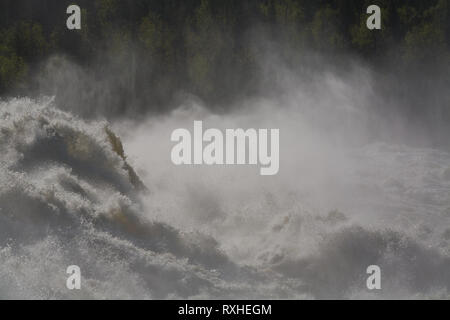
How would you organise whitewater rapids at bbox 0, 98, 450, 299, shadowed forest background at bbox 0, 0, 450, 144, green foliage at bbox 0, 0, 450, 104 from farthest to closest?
green foliage at bbox 0, 0, 450, 104
shadowed forest background at bbox 0, 0, 450, 144
whitewater rapids at bbox 0, 98, 450, 299

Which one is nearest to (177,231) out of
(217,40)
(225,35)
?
(217,40)

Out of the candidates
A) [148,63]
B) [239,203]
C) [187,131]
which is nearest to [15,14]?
[148,63]

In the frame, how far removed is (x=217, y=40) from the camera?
22328mm

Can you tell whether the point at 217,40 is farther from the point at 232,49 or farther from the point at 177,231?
the point at 177,231

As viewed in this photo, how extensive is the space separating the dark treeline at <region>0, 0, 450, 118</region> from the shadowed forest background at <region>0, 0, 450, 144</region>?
31mm

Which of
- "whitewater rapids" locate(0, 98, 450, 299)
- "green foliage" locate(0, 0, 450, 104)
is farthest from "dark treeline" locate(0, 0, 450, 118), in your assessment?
"whitewater rapids" locate(0, 98, 450, 299)

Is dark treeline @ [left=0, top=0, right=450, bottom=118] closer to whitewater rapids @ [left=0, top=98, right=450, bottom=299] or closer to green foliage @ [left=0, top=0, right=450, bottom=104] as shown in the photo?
green foliage @ [left=0, top=0, right=450, bottom=104]

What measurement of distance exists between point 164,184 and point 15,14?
8.95m

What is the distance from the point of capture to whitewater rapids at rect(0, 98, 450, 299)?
8633 mm

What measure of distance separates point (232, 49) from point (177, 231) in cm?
1331

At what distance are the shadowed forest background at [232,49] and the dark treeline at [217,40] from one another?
0.03 metres

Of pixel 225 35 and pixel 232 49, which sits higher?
pixel 225 35

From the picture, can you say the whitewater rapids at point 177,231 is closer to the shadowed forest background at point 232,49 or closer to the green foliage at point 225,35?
the shadowed forest background at point 232,49
